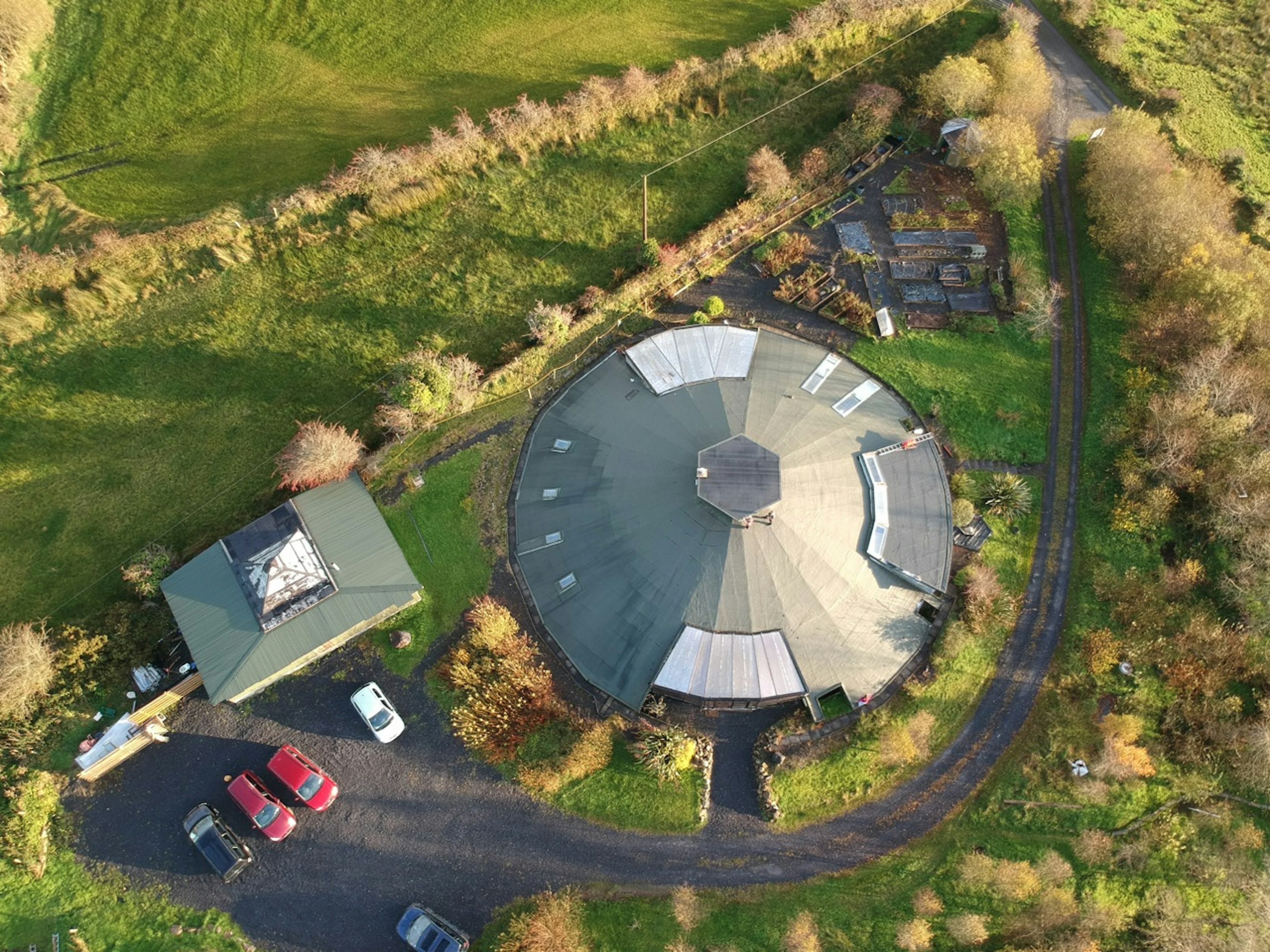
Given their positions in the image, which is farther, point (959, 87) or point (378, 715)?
point (959, 87)

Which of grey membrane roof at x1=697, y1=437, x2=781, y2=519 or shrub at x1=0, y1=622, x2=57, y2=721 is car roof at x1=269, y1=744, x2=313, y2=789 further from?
grey membrane roof at x1=697, y1=437, x2=781, y2=519

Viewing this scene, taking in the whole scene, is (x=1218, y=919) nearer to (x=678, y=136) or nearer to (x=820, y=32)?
(x=678, y=136)

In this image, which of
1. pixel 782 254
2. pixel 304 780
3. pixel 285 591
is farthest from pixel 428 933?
pixel 782 254

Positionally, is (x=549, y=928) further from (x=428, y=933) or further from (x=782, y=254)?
(x=782, y=254)

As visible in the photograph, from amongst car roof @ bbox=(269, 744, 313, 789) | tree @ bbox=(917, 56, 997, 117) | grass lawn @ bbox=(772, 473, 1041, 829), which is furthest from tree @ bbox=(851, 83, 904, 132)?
car roof @ bbox=(269, 744, 313, 789)

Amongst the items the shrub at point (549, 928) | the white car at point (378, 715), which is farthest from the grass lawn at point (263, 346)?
the shrub at point (549, 928)

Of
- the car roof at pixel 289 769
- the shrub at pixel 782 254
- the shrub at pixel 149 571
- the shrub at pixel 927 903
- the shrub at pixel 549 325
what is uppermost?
the shrub at pixel 782 254

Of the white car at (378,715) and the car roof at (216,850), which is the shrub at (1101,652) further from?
the car roof at (216,850)
